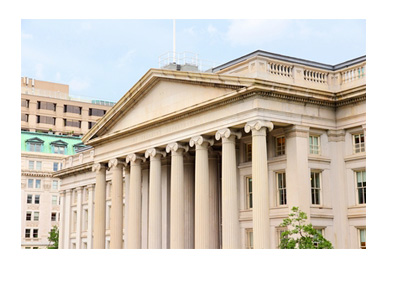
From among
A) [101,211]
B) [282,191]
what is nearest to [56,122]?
[101,211]

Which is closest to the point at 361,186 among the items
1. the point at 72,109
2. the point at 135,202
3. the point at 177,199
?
the point at 177,199

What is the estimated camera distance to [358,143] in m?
41.3

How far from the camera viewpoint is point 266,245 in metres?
38.4

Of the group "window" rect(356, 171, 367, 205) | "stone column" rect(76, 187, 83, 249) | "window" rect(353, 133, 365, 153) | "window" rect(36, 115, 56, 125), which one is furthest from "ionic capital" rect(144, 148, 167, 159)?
"window" rect(36, 115, 56, 125)

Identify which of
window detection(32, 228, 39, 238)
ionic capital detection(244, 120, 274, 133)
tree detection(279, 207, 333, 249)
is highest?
ionic capital detection(244, 120, 274, 133)

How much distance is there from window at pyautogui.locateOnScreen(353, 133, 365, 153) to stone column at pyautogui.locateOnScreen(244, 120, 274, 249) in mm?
5749

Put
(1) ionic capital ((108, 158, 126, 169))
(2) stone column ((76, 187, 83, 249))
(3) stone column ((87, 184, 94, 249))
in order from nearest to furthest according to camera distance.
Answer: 1. (1) ionic capital ((108, 158, 126, 169))
2. (3) stone column ((87, 184, 94, 249))
3. (2) stone column ((76, 187, 83, 249))

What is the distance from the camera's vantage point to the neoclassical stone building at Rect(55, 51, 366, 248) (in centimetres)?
3975

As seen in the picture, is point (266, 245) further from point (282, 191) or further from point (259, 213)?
point (282, 191)

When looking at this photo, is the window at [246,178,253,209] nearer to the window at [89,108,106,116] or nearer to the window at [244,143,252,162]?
the window at [244,143,252,162]

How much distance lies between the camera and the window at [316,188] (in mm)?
41500
